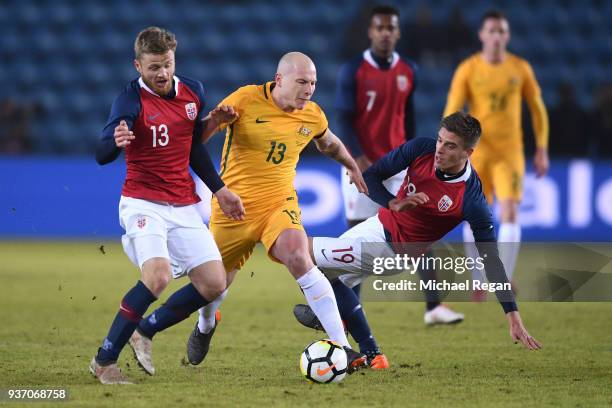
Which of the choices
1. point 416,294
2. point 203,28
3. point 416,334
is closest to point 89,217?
point 203,28

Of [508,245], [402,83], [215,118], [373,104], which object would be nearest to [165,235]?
[215,118]

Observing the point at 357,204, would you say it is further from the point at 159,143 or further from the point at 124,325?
the point at 124,325

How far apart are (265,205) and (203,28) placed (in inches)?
405

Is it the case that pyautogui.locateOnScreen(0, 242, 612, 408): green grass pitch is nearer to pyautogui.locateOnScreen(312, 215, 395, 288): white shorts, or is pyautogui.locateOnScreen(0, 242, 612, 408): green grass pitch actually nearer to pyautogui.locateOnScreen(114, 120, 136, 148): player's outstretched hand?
pyautogui.locateOnScreen(312, 215, 395, 288): white shorts

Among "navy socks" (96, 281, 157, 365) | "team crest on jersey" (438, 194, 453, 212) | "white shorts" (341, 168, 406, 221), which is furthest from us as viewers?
"white shorts" (341, 168, 406, 221)

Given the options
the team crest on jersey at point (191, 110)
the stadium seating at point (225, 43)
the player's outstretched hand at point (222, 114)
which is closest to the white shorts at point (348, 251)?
the player's outstretched hand at point (222, 114)

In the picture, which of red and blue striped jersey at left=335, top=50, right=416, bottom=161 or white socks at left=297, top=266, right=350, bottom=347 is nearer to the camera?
white socks at left=297, top=266, right=350, bottom=347

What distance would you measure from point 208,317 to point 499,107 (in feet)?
12.6

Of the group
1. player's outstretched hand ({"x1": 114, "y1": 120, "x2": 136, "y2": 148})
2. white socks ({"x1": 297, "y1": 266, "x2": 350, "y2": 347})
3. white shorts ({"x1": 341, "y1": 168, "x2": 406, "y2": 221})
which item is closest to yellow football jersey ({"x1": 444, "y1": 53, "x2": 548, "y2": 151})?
white shorts ({"x1": 341, "y1": 168, "x2": 406, "y2": 221})

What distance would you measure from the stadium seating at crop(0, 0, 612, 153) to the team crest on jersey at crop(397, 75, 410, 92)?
7.06m

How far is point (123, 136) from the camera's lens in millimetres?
4723

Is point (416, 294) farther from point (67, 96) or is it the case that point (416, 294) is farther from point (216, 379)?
point (67, 96)

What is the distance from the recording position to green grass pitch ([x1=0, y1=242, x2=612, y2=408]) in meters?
4.63

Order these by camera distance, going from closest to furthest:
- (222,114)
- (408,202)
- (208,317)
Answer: (222,114) → (408,202) → (208,317)
